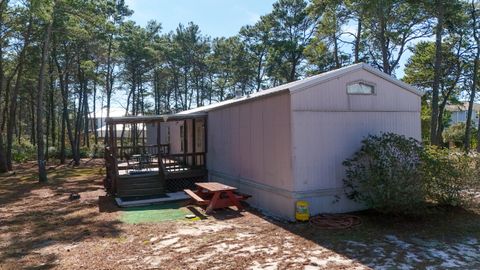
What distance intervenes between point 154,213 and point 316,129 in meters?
3.92

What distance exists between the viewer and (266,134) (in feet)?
26.7

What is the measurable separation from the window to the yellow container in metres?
2.47

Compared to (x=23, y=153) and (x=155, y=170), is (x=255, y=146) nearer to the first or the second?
(x=155, y=170)

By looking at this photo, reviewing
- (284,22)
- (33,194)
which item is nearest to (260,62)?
(284,22)

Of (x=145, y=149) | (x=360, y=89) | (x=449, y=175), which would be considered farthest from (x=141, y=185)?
(x=449, y=175)

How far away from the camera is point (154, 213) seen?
8.39 metres

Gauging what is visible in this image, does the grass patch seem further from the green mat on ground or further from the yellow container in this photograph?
the yellow container

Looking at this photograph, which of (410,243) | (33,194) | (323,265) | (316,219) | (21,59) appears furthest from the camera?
(21,59)

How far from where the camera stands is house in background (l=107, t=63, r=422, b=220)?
23.7 ft

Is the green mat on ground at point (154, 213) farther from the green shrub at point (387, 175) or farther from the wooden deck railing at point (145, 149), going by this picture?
the wooden deck railing at point (145, 149)

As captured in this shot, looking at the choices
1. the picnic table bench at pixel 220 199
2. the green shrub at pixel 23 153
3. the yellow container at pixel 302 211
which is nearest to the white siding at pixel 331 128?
the yellow container at pixel 302 211

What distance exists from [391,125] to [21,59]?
1743 cm

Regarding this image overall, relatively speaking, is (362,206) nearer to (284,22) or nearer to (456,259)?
(456,259)

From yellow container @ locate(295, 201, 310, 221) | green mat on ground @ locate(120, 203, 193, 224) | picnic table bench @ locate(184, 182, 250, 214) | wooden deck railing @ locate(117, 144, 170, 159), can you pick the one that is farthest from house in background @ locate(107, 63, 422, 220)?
wooden deck railing @ locate(117, 144, 170, 159)
